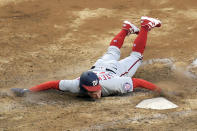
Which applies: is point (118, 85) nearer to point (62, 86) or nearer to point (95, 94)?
point (95, 94)

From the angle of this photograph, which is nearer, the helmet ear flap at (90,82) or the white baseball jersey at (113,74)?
the helmet ear flap at (90,82)

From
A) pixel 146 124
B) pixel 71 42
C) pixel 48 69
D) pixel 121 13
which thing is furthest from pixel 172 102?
pixel 121 13

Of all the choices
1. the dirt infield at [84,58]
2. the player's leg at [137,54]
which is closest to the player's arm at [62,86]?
the dirt infield at [84,58]

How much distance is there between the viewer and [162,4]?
12.7 metres

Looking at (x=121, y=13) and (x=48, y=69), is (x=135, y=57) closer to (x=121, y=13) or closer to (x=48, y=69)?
(x=48, y=69)

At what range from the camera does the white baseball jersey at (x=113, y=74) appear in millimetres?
7188

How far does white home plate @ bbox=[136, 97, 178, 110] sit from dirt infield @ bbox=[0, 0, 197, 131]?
0.53ft

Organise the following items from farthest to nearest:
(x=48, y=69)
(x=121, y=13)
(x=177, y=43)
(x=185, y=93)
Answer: (x=121, y=13), (x=177, y=43), (x=48, y=69), (x=185, y=93)

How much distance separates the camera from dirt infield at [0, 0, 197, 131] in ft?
20.1

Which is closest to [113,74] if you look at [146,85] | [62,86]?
[146,85]

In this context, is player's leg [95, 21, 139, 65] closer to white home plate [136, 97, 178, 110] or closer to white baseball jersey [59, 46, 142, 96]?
white baseball jersey [59, 46, 142, 96]

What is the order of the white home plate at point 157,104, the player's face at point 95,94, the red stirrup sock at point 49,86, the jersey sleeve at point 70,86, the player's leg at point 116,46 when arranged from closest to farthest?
the white home plate at point 157,104
the player's face at point 95,94
the jersey sleeve at point 70,86
the red stirrup sock at point 49,86
the player's leg at point 116,46

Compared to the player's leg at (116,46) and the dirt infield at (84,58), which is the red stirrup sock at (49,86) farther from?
the player's leg at (116,46)

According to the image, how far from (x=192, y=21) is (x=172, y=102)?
16.1 ft
